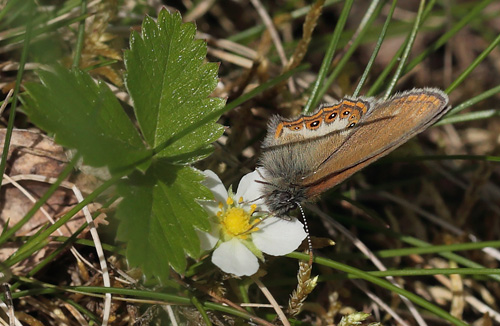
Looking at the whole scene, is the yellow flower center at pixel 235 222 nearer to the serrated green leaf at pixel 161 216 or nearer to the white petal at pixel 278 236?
the white petal at pixel 278 236

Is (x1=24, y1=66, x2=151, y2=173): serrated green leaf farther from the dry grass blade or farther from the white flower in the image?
the dry grass blade

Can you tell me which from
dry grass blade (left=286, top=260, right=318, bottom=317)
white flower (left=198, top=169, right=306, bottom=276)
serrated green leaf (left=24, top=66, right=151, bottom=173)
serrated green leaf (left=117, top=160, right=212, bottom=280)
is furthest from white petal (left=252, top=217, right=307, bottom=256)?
serrated green leaf (left=24, top=66, right=151, bottom=173)

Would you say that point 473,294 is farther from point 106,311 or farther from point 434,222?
point 106,311

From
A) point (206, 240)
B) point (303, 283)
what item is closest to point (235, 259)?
point (206, 240)

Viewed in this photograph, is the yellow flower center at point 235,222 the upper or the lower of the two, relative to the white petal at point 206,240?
upper

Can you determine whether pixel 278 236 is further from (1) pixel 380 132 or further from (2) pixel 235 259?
(1) pixel 380 132

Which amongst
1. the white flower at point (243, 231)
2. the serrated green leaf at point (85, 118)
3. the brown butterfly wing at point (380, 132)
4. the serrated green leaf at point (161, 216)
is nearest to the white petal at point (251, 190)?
the white flower at point (243, 231)
